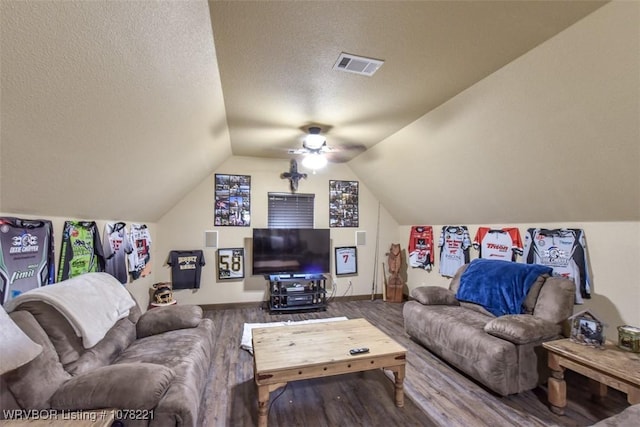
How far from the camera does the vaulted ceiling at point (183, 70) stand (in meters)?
1.24

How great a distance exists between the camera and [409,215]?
17.7ft

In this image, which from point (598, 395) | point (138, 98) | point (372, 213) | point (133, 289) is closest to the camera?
point (138, 98)

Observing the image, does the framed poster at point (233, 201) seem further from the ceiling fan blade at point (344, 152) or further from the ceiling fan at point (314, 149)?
the ceiling fan at point (314, 149)

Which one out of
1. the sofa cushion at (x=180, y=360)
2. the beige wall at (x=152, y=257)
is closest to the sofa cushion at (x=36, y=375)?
the sofa cushion at (x=180, y=360)

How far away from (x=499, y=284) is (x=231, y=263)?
3.95m

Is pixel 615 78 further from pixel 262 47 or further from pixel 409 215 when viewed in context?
pixel 409 215

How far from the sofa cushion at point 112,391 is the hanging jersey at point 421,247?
4.55 meters

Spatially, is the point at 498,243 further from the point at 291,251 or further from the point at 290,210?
Answer: the point at 290,210

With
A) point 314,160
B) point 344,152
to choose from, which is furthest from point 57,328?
point 344,152

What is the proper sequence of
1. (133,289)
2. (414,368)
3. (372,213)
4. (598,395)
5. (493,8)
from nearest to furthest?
(493,8), (598,395), (414,368), (133,289), (372,213)

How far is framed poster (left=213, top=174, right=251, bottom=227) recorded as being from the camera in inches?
198

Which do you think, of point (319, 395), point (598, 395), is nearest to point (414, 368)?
point (319, 395)

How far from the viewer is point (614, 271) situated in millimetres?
2662

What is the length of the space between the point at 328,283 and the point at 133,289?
10.3ft
